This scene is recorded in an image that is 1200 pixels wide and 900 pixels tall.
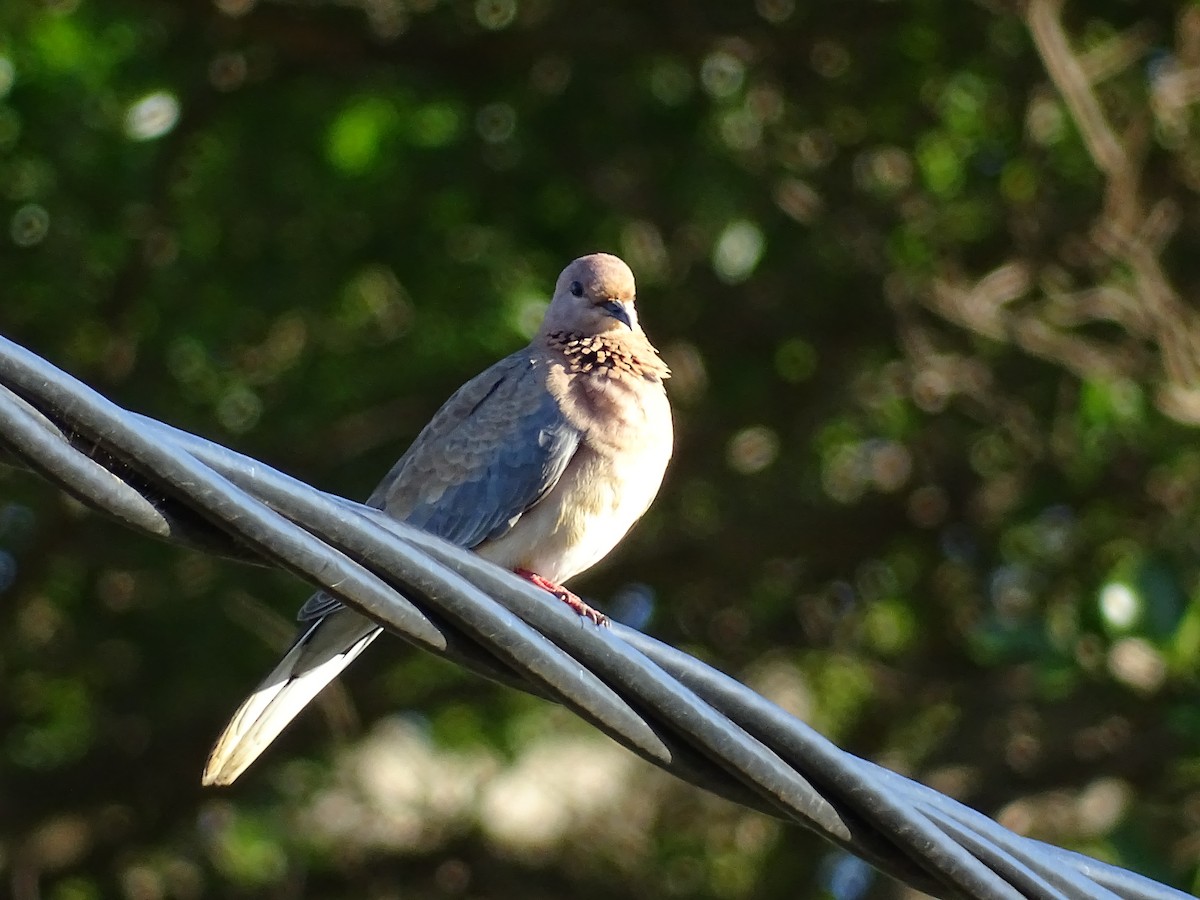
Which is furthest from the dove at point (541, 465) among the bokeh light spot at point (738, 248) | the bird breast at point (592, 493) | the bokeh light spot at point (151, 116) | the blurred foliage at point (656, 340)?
the bokeh light spot at point (151, 116)

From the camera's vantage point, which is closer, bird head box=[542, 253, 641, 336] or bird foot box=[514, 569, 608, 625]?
bird foot box=[514, 569, 608, 625]

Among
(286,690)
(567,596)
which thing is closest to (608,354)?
(567,596)

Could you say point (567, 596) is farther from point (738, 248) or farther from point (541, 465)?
point (738, 248)

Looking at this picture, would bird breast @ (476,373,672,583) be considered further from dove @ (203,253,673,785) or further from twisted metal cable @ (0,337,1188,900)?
twisted metal cable @ (0,337,1188,900)

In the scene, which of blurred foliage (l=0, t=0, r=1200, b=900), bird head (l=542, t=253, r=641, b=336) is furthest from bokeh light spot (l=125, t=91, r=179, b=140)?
bird head (l=542, t=253, r=641, b=336)

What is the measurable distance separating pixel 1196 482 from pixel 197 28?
376 cm

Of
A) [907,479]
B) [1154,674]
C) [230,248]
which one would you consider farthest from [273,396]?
[1154,674]

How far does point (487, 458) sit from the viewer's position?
4367 mm

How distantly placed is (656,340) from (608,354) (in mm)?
2181

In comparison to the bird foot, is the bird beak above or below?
above

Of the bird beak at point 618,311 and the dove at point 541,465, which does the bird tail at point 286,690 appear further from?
the bird beak at point 618,311

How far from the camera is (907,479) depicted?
721cm

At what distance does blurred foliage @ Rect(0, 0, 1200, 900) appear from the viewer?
614cm

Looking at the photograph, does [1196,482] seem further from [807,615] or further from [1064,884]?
[1064,884]
